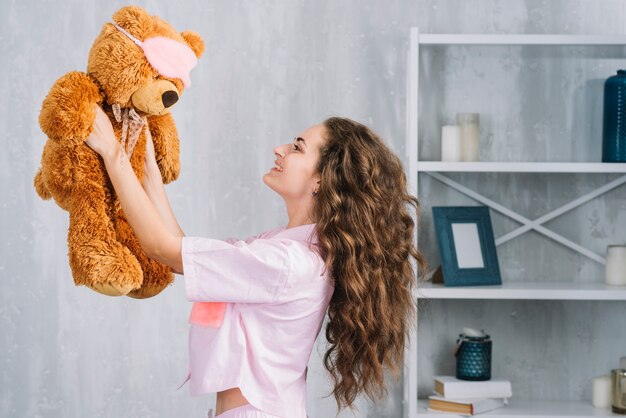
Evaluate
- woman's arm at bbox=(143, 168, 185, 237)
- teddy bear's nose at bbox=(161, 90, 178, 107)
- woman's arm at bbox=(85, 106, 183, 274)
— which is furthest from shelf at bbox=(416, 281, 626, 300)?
teddy bear's nose at bbox=(161, 90, 178, 107)

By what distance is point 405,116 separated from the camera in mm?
2791

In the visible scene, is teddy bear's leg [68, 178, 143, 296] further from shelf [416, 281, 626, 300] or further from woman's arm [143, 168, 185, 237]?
shelf [416, 281, 626, 300]

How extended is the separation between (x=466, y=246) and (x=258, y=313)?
45.8 inches

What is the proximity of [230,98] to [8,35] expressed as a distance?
0.79 m

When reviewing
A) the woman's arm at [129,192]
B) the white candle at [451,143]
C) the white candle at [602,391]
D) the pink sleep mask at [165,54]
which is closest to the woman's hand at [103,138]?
the woman's arm at [129,192]

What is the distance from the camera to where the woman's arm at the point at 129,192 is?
133cm

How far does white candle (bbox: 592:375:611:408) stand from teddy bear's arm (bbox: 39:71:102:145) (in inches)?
78.4

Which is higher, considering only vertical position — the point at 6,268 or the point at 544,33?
the point at 544,33

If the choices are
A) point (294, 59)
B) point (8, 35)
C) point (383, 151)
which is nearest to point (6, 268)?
point (8, 35)

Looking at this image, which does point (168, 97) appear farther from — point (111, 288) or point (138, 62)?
point (111, 288)

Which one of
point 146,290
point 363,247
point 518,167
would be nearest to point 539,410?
point 518,167

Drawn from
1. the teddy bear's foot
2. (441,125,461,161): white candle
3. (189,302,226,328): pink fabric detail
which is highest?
(441,125,461,161): white candle

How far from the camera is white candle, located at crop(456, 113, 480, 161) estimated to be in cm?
264

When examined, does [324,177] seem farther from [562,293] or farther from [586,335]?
[586,335]
